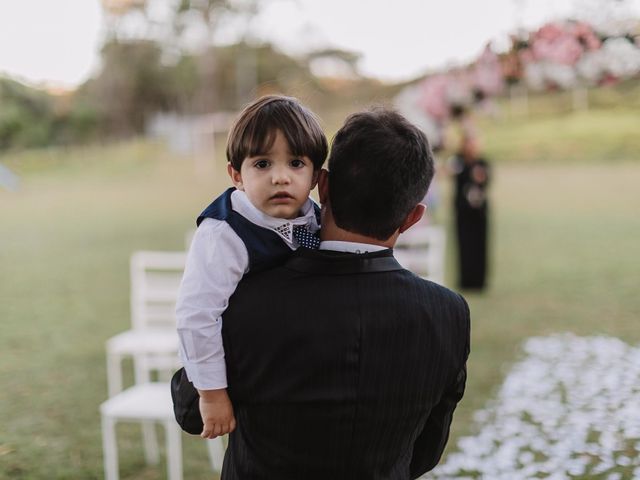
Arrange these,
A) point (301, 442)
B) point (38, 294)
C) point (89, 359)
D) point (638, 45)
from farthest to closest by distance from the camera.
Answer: point (38, 294) < point (89, 359) < point (638, 45) < point (301, 442)

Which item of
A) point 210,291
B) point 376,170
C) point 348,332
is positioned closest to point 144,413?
point 210,291

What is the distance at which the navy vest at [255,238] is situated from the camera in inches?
62.1

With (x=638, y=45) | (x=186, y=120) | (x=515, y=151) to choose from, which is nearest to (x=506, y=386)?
(x=638, y=45)

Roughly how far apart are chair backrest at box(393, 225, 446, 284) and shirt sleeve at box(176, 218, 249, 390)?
16.8 ft

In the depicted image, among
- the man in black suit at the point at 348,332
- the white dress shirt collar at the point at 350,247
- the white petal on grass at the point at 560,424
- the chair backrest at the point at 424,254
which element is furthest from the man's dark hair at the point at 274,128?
the chair backrest at the point at 424,254

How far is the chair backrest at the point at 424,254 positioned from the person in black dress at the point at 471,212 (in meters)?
0.60

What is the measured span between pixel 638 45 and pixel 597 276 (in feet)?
25.3

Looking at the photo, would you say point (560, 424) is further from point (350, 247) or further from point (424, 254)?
point (424, 254)

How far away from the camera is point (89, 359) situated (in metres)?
7.28

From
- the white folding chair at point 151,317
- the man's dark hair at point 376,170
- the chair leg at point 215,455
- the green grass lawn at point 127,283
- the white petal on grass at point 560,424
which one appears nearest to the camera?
the man's dark hair at point 376,170

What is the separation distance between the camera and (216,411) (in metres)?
1.61

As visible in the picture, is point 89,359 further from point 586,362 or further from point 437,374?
point 437,374

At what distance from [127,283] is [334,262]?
410 inches

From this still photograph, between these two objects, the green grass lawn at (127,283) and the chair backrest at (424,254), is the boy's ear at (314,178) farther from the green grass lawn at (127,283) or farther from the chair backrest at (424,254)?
the chair backrest at (424,254)
